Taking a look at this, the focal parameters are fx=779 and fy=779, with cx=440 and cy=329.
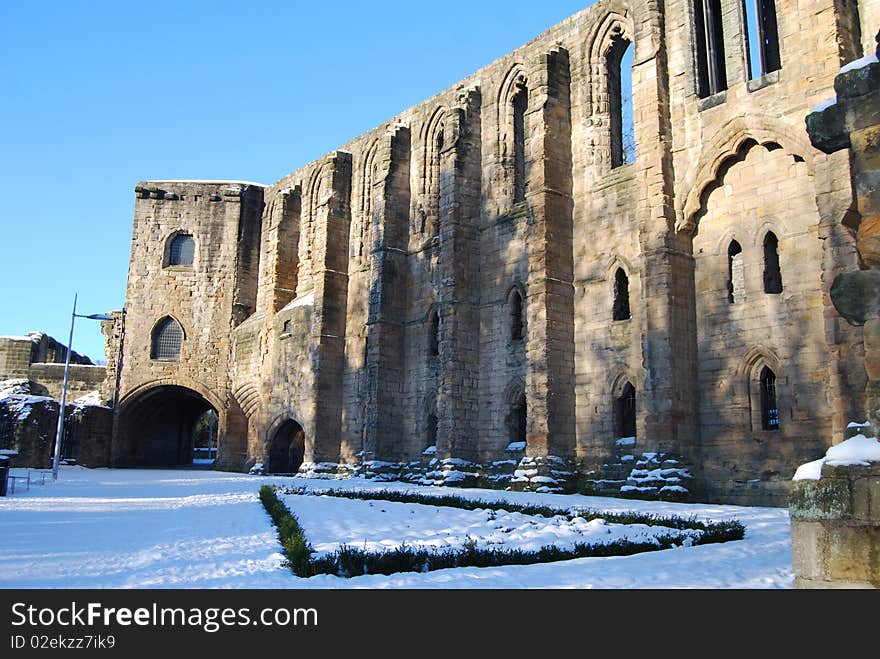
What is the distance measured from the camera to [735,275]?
1550 centimetres

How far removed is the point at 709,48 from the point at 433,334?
11.2m

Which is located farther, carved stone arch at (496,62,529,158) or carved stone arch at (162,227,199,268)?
carved stone arch at (162,227,199,268)

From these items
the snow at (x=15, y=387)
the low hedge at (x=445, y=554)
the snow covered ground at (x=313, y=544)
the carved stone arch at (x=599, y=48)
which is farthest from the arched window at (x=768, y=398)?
the snow at (x=15, y=387)

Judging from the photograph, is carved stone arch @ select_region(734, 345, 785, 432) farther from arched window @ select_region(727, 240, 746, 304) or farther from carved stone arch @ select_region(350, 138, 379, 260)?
carved stone arch @ select_region(350, 138, 379, 260)

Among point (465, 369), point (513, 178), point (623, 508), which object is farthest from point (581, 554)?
point (513, 178)

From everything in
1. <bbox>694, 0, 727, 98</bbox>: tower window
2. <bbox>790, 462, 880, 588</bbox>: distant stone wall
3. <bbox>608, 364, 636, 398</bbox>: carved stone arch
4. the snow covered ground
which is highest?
<bbox>694, 0, 727, 98</bbox>: tower window

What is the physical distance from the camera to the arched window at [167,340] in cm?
3359

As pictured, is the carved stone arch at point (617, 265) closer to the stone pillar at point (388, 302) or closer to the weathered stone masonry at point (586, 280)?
the weathered stone masonry at point (586, 280)

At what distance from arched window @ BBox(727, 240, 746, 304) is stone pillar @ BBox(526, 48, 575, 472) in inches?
166

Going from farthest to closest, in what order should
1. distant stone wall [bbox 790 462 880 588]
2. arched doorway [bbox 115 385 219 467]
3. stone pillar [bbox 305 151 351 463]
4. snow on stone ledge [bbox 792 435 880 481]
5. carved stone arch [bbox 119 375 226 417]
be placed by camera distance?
arched doorway [bbox 115 385 219 467]
carved stone arch [bbox 119 375 226 417]
stone pillar [bbox 305 151 351 463]
snow on stone ledge [bbox 792 435 880 481]
distant stone wall [bbox 790 462 880 588]

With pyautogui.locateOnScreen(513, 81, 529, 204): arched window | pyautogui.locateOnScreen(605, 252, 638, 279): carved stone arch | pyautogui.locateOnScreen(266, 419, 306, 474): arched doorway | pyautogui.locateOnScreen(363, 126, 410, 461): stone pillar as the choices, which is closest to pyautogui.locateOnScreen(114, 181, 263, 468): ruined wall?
pyautogui.locateOnScreen(266, 419, 306, 474): arched doorway

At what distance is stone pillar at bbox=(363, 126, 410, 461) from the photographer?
23.7 m

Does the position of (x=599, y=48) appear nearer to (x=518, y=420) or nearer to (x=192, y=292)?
(x=518, y=420)
